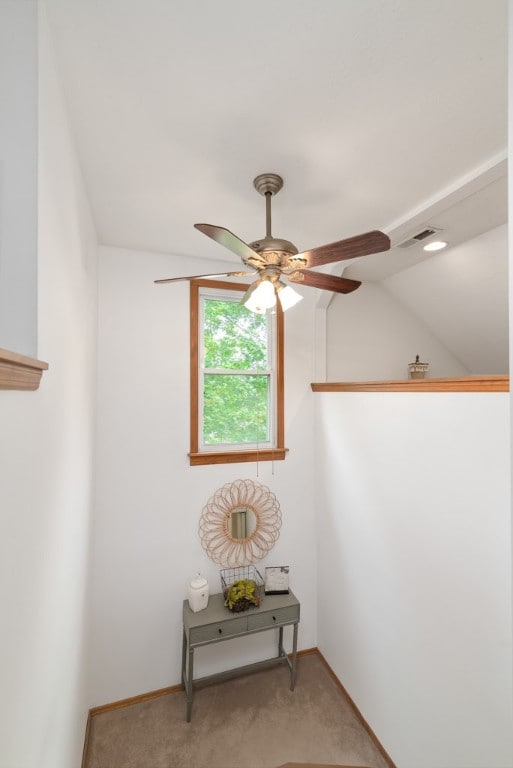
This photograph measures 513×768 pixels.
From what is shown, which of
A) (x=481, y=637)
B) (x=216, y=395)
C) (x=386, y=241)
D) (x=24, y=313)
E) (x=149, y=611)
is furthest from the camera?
(x=216, y=395)

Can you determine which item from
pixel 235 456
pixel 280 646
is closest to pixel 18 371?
pixel 235 456

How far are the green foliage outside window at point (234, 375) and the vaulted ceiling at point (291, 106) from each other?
2.70 feet

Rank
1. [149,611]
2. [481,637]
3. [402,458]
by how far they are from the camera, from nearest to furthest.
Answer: [481,637], [402,458], [149,611]

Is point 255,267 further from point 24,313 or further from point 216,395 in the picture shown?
point 216,395

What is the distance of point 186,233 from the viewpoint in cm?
219

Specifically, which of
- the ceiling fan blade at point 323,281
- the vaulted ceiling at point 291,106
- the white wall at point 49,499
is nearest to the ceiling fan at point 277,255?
the ceiling fan blade at point 323,281

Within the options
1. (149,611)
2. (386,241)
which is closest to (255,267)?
(386,241)

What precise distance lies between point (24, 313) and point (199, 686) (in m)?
2.75

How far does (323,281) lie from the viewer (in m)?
1.73

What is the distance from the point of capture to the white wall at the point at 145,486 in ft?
7.52

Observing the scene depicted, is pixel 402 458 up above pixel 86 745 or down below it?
above

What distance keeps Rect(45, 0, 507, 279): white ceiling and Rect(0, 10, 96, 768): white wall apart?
0.63 ft

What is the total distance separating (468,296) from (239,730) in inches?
130

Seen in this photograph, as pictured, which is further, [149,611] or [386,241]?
[149,611]
